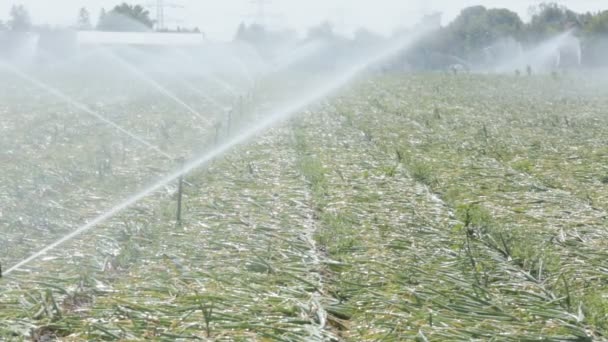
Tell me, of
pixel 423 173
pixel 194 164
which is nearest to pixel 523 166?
pixel 423 173

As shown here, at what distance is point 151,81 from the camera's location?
4056cm

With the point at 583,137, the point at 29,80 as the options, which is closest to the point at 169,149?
the point at 583,137

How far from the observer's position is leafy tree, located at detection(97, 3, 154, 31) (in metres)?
95.3

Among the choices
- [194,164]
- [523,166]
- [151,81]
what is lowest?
[151,81]

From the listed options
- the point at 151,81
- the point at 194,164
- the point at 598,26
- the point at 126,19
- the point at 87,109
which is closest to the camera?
the point at 194,164

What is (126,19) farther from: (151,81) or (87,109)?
(87,109)

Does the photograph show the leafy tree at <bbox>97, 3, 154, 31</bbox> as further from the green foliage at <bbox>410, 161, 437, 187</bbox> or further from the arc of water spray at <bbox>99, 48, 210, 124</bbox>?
the green foliage at <bbox>410, 161, 437, 187</bbox>

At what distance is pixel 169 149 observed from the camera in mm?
15945

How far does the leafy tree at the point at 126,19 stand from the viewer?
9535 centimetres

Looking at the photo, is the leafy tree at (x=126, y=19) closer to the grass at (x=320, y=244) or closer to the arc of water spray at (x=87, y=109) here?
the arc of water spray at (x=87, y=109)

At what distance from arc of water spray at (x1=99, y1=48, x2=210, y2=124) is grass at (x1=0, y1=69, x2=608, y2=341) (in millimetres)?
7736

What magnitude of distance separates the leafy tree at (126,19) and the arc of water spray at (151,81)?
1057 inches

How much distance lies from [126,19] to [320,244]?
305 feet

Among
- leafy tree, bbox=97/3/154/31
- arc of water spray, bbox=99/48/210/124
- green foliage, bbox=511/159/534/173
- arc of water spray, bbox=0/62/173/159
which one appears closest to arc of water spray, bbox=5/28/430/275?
arc of water spray, bbox=0/62/173/159
